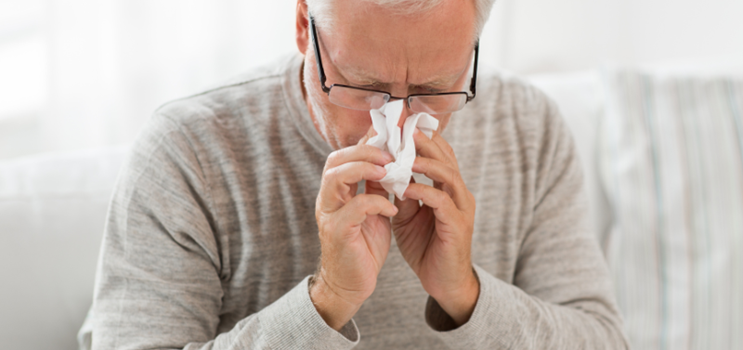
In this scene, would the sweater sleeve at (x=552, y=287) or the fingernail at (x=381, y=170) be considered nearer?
the fingernail at (x=381, y=170)

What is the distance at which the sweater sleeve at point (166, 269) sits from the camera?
0.96 m

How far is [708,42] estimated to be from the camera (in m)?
2.41

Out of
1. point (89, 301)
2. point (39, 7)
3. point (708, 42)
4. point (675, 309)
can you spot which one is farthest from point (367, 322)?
point (708, 42)

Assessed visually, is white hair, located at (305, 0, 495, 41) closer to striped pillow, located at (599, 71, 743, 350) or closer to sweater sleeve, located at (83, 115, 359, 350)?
sweater sleeve, located at (83, 115, 359, 350)

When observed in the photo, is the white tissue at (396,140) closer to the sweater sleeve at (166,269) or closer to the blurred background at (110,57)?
the sweater sleeve at (166,269)

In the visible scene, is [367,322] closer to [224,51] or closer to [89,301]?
[89,301]

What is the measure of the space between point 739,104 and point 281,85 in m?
1.37

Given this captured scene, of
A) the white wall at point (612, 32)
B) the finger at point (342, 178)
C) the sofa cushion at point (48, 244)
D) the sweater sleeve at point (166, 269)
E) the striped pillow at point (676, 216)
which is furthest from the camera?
the white wall at point (612, 32)

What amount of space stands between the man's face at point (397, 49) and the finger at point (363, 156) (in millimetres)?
83

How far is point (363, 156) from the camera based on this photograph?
864mm

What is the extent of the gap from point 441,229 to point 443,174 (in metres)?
0.10

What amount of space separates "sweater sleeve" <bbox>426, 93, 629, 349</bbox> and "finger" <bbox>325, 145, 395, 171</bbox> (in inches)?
12.4

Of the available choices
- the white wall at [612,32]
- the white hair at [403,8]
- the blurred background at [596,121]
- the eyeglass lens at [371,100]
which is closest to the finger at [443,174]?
the eyeglass lens at [371,100]

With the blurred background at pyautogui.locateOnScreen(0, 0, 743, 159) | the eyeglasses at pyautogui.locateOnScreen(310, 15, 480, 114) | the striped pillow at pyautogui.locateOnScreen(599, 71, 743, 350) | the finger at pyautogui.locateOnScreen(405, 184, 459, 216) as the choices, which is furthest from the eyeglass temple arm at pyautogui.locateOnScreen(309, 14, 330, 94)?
the striped pillow at pyautogui.locateOnScreen(599, 71, 743, 350)
